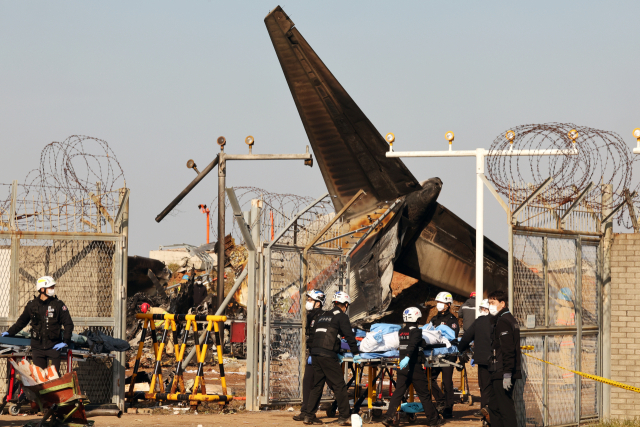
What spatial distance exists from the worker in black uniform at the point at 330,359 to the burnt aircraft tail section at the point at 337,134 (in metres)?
11.0

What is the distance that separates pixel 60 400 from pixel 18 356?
233cm

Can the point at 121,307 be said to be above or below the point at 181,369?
above

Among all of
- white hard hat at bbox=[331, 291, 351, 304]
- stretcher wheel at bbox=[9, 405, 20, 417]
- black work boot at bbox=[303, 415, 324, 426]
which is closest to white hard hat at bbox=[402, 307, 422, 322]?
white hard hat at bbox=[331, 291, 351, 304]

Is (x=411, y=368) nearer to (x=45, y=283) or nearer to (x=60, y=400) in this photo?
(x=60, y=400)

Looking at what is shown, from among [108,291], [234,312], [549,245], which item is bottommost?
[234,312]

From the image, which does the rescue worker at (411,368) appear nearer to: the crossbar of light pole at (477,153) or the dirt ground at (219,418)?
→ the dirt ground at (219,418)

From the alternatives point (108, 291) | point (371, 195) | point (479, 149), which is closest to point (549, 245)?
point (479, 149)

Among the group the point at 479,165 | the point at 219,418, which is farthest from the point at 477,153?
the point at 219,418

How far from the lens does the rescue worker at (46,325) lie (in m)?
11.2

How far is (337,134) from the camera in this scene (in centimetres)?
2244

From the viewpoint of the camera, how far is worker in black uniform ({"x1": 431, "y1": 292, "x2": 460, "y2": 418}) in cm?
1270

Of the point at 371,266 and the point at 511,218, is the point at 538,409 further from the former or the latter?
the point at 371,266

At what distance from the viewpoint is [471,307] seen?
1474 centimetres

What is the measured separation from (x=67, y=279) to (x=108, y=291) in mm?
702
